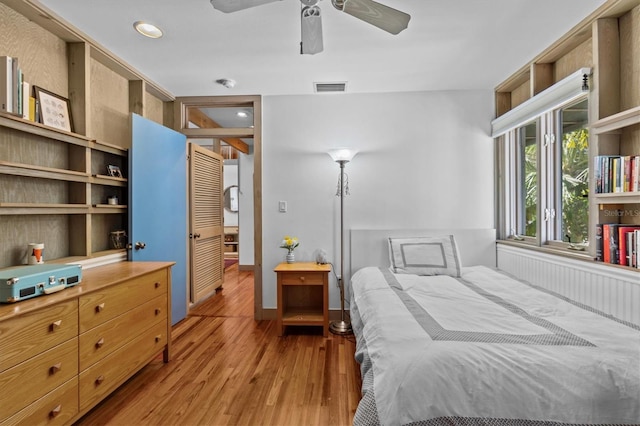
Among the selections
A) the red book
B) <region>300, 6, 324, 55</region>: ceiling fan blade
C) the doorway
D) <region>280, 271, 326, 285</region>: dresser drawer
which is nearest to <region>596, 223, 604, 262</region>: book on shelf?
the red book

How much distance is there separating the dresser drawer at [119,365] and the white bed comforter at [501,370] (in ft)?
4.88

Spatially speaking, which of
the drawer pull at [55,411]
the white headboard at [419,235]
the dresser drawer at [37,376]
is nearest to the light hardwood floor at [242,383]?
the drawer pull at [55,411]

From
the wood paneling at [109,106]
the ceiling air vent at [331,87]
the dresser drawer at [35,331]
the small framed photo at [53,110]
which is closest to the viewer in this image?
the dresser drawer at [35,331]

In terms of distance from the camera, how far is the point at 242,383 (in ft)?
7.05

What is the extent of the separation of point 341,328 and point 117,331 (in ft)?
6.29

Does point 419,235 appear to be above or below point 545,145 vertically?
below

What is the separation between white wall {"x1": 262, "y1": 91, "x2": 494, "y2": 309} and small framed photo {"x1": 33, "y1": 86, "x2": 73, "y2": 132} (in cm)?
170

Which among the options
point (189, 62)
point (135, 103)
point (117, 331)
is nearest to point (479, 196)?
point (189, 62)

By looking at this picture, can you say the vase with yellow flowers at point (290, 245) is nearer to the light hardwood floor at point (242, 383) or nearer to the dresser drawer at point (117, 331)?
the light hardwood floor at point (242, 383)

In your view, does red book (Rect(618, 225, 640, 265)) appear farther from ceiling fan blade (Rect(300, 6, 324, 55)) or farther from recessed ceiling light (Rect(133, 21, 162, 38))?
recessed ceiling light (Rect(133, 21, 162, 38))

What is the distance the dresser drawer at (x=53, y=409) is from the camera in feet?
4.42

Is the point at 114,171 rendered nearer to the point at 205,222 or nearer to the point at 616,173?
the point at 205,222

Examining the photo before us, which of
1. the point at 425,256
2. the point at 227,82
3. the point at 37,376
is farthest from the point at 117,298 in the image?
the point at 425,256

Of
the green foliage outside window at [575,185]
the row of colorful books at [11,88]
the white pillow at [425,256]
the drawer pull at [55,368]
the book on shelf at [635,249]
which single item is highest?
the row of colorful books at [11,88]
